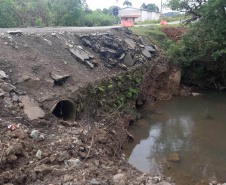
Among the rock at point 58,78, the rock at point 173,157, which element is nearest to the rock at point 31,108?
the rock at point 58,78

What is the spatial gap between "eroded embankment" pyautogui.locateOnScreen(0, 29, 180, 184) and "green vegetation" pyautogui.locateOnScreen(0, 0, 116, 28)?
6.18m

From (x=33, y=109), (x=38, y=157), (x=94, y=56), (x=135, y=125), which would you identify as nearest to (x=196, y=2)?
(x=94, y=56)

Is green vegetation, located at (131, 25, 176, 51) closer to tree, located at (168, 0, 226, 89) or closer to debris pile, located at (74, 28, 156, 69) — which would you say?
tree, located at (168, 0, 226, 89)

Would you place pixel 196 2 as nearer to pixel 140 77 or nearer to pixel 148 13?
pixel 140 77

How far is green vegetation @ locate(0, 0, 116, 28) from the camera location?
48.5 ft

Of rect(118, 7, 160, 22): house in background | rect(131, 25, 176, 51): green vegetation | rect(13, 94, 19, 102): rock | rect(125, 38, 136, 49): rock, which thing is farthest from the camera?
rect(118, 7, 160, 22): house in background

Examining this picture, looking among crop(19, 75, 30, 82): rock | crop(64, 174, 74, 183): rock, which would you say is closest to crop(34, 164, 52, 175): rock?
crop(64, 174, 74, 183): rock

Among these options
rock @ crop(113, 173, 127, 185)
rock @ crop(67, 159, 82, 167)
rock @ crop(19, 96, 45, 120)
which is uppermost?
rock @ crop(19, 96, 45, 120)

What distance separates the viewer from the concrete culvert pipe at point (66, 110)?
768 centimetres

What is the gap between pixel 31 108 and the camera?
654 centimetres

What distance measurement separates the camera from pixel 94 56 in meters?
10.7

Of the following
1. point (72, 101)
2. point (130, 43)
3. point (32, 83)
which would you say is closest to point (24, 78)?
point (32, 83)

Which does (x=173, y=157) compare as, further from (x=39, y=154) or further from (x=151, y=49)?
(x=151, y=49)

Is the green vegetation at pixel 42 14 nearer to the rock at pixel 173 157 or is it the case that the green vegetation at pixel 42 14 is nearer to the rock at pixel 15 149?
the rock at pixel 15 149
